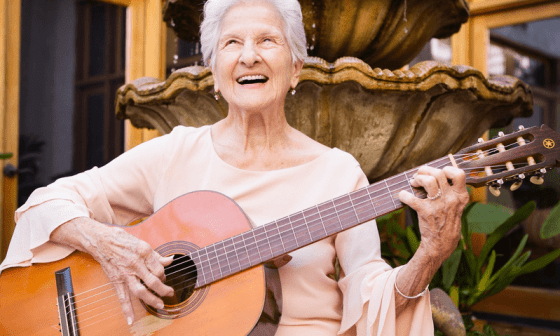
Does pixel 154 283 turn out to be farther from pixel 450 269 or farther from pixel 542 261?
pixel 542 261

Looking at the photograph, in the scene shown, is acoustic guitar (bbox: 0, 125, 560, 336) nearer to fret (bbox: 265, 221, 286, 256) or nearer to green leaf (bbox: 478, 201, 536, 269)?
fret (bbox: 265, 221, 286, 256)

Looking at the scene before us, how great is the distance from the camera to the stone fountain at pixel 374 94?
1.80m

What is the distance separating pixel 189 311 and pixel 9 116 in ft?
10.1

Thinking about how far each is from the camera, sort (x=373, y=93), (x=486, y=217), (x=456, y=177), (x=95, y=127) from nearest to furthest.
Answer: (x=456, y=177) < (x=373, y=93) < (x=486, y=217) < (x=95, y=127)

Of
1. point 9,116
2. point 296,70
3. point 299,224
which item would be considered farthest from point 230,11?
point 9,116

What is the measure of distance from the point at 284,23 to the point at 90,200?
819 mm

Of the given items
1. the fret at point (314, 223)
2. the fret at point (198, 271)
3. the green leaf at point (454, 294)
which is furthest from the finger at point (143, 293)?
the green leaf at point (454, 294)

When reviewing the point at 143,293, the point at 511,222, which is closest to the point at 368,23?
the point at 511,222

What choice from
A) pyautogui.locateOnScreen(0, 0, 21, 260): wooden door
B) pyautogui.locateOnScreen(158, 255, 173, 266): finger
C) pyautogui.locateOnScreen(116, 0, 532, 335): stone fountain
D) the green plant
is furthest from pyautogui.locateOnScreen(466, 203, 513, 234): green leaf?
pyautogui.locateOnScreen(0, 0, 21, 260): wooden door

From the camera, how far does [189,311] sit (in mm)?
1351

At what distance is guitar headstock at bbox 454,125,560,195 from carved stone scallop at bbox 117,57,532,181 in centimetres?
54

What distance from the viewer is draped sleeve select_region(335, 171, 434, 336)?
1.31 m

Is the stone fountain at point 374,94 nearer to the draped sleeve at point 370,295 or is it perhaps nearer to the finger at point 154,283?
the draped sleeve at point 370,295

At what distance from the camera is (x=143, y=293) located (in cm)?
133
